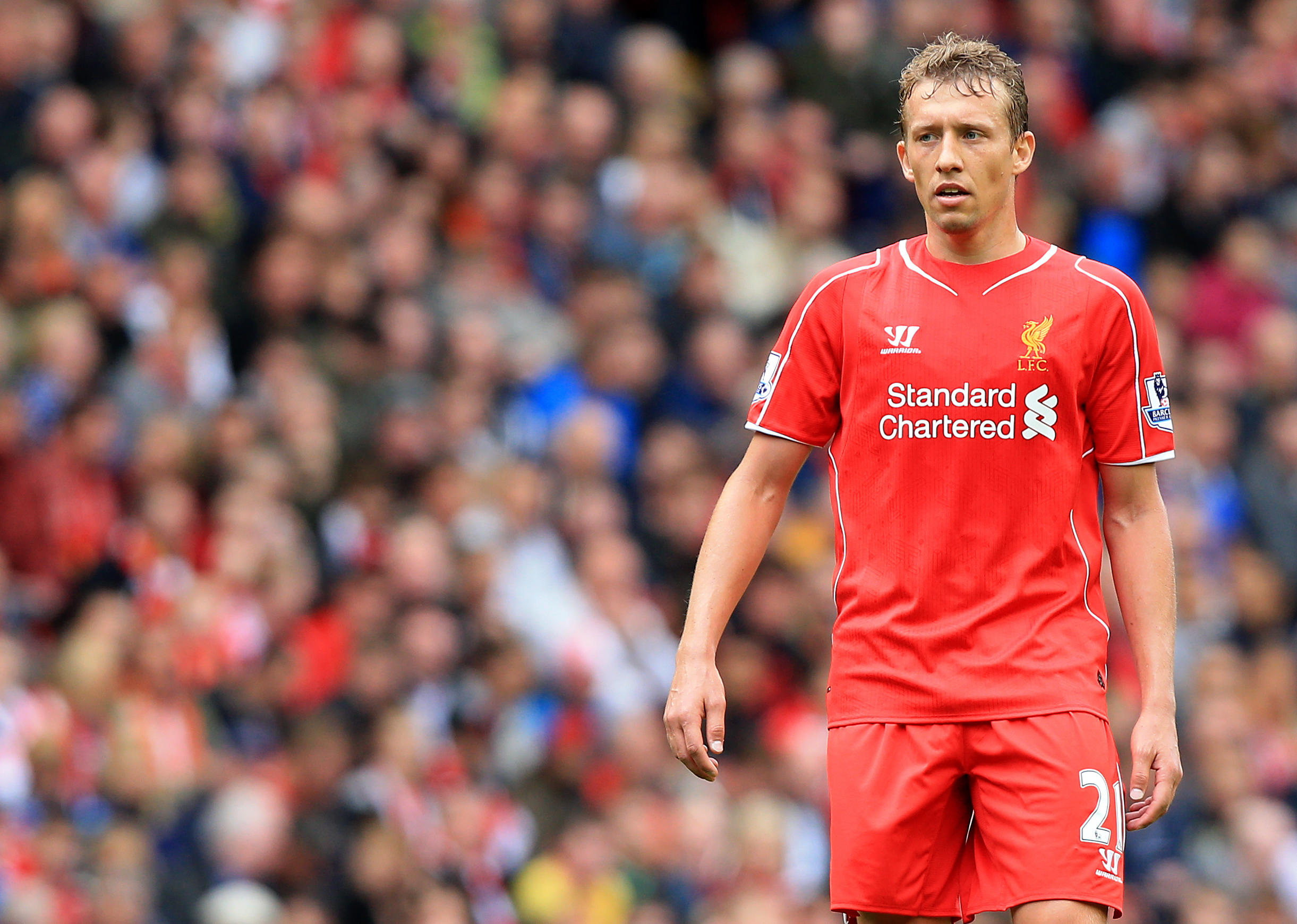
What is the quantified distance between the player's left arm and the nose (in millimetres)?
869

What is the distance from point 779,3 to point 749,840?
289 inches

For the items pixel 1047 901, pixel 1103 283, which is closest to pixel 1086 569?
pixel 1103 283

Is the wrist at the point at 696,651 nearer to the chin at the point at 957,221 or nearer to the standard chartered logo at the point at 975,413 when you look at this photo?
the standard chartered logo at the point at 975,413

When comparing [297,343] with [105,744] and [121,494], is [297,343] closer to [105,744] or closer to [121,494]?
[121,494]

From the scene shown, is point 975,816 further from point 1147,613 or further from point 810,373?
point 810,373

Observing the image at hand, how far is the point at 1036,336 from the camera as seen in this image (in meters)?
4.98

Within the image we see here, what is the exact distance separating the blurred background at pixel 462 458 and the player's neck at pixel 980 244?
16.7ft

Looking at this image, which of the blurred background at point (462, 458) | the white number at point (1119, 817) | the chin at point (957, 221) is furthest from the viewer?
the blurred background at point (462, 458)

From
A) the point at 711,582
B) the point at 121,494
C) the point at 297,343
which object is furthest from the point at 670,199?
the point at 711,582

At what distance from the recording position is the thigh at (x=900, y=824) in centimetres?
492

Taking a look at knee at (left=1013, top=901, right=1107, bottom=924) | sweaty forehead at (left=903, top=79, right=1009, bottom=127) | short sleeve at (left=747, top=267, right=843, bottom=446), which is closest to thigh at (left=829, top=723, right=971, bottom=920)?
knee at (left=1013, top=901, right=1107, bottom=924)

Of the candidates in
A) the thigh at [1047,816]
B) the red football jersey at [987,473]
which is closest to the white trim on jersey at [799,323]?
the red football jersey at [987,473]

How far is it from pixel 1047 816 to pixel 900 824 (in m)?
0.36

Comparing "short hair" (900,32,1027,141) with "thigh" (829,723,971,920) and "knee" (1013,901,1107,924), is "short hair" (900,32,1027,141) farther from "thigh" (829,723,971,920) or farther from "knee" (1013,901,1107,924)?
"knee" (1013,901,1107,924)
